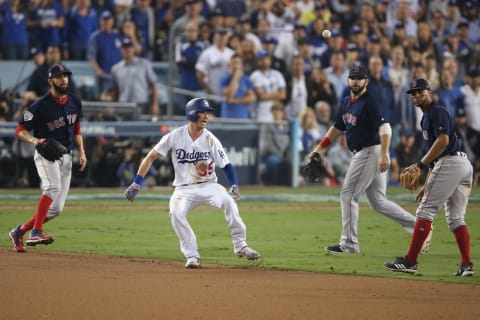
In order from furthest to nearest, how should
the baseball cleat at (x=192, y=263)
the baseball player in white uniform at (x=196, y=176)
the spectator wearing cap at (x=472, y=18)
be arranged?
the spectator wearing cap at (x=472, y=18) → the baseball player in white uniform at (x=196, y=176) → the baseball cleat at (x=192, y=263)

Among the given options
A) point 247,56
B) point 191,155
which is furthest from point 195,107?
point 247,56

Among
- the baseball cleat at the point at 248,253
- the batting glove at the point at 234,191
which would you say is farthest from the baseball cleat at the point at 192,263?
the batting glove at the point at 234,191

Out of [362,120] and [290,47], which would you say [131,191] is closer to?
[362,120]

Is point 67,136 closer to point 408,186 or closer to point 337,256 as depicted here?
point 337,256

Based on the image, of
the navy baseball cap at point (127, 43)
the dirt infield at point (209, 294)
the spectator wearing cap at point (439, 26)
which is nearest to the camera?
the dirt infield at point (209, 294)

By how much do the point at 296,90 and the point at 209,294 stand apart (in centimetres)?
1320

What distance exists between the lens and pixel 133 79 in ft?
67.6

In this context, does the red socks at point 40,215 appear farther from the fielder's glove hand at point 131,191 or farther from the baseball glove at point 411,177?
the baseball glove at point 411,177

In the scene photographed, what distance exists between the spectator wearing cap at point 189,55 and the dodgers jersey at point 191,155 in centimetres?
1069

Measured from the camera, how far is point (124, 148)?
20.0 m

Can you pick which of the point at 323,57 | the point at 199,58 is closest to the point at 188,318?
the point at 199,58

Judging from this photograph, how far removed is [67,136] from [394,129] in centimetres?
1128

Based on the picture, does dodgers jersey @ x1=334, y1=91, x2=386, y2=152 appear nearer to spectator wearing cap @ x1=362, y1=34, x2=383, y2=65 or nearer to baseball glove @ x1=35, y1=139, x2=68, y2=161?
baseball glove @ x1=35, y1=139, x2=68, y2=161

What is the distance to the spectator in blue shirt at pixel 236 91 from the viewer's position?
20.9 meters
